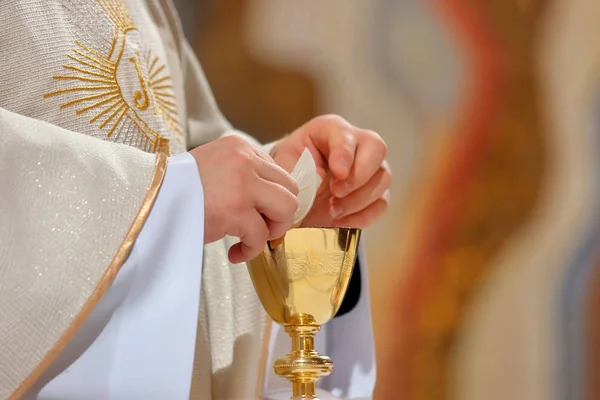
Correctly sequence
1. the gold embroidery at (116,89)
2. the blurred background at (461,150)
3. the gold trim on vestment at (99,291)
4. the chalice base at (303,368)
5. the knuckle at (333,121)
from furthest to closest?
the blurred background at (461,150) < the knuckle at (333,121) < the gold embroidery at (116,89) < the chalice base at (303,368) < the gold trim on vestment at (99,291)

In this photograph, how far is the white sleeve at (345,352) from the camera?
1.15 metres

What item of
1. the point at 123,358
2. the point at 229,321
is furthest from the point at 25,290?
the point at 229,321

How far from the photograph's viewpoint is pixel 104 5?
43.1 inches

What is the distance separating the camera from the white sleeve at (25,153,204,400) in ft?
2.35

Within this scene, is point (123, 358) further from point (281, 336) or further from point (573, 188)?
point (573, 188)

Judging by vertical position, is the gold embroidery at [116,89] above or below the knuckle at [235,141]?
above

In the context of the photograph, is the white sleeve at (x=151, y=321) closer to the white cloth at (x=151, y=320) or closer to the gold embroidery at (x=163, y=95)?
the white cloth at (x=151, y=320)

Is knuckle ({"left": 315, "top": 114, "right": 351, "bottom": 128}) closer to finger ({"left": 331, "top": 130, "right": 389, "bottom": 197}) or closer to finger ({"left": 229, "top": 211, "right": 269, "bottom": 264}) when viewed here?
finger ({"left": 331, "top": 130, "right": 389, "bottom": 197})

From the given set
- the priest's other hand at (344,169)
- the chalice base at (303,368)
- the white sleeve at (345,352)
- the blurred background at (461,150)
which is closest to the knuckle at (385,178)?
the priest's other hand at (344,169)

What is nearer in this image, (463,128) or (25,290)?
(25,290)

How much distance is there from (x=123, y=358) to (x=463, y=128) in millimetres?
1513

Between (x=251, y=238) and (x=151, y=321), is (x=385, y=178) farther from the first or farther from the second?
(x=151, y=321)

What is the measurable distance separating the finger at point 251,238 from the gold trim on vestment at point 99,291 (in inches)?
3.8

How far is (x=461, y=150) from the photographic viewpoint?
2.07m
